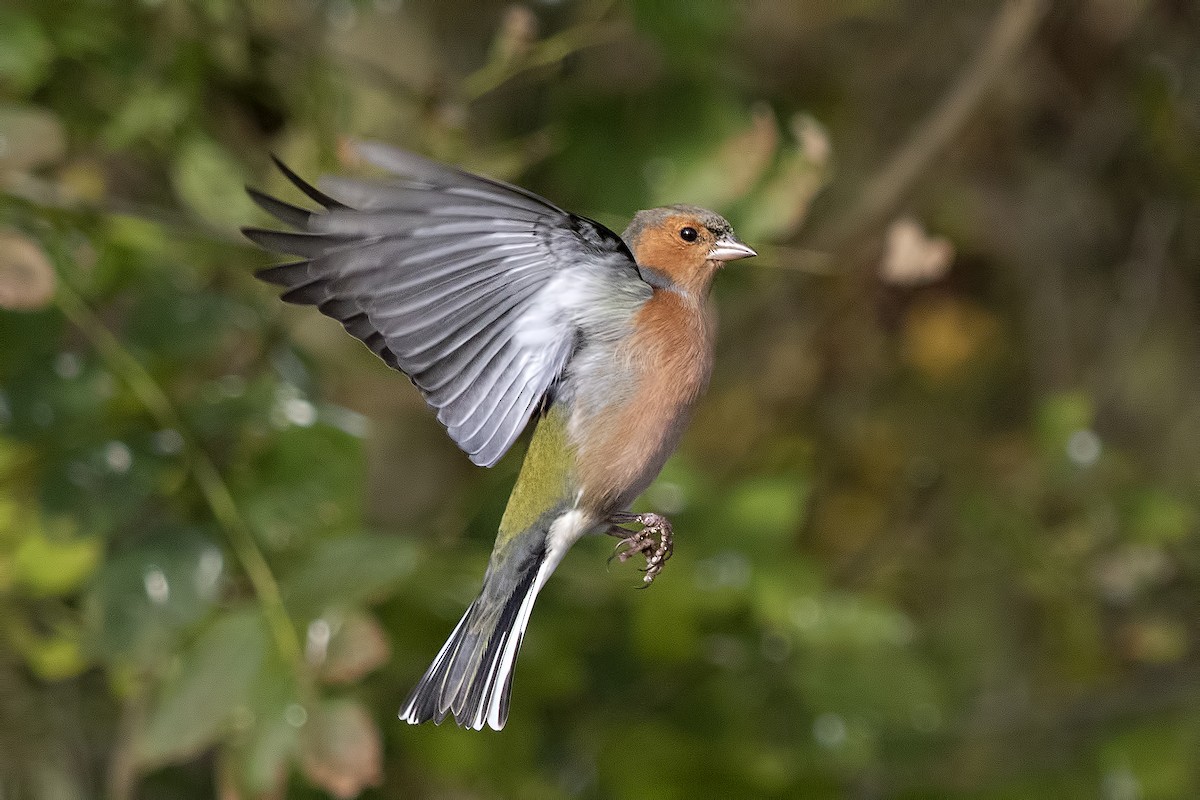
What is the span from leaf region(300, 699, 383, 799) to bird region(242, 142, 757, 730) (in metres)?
0.31

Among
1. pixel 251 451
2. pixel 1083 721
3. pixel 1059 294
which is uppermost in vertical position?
pixel 1059 294

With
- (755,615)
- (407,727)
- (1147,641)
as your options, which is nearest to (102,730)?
(407,727)

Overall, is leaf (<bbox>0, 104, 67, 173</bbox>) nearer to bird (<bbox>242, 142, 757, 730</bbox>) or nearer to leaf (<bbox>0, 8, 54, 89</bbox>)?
leaf (<bbox>0, 8, 54, 89</bbox>)

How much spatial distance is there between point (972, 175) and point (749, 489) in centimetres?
127

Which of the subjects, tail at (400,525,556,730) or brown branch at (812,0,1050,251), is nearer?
tail at (400,525,556,730)

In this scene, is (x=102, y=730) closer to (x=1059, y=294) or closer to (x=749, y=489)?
(x=749, y=489)

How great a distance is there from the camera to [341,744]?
37.0 inches

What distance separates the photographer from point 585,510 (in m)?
0.64

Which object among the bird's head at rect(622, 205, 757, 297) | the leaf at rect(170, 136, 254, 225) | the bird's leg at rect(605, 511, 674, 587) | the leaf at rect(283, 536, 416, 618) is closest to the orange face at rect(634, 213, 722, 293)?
the bird's head at rect(622, 205, 757, 297)

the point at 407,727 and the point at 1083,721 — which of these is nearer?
the point at 407,727

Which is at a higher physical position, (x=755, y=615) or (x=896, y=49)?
(x=896, y=49)

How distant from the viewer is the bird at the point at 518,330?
0.55m

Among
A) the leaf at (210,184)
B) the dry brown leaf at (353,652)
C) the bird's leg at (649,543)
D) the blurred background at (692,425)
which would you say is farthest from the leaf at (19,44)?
the bird's leg at (649,543)

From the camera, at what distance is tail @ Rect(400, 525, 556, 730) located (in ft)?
1.88
